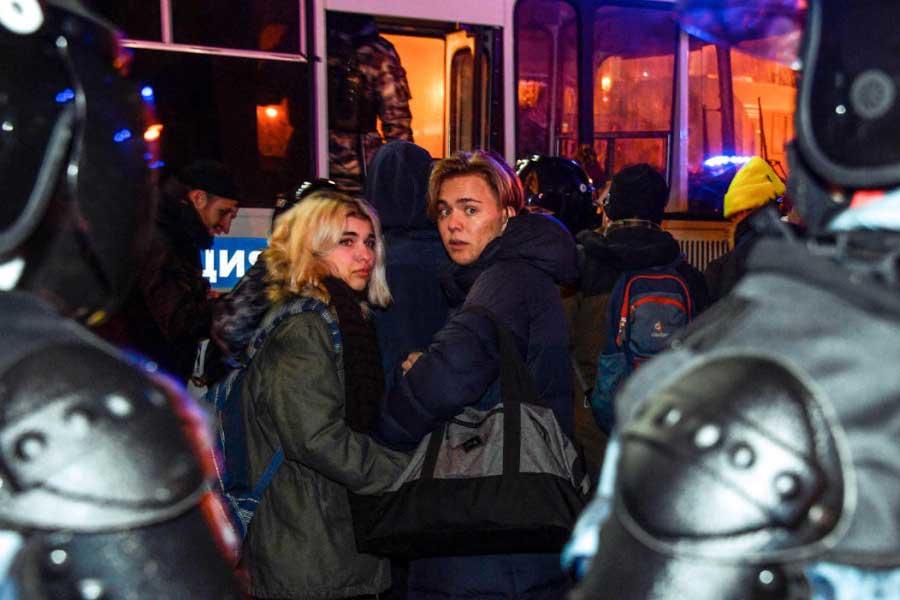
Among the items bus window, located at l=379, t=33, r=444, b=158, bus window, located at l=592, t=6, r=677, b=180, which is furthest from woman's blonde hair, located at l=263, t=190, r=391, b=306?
bus window, located at l=592, t=6, r=677, b=180

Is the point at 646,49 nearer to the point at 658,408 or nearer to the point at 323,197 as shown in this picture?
the point at 323,197

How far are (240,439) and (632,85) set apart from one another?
4914 millimetres

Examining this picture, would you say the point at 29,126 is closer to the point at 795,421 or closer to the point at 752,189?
the point at 795,421

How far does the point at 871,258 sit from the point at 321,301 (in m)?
2.48

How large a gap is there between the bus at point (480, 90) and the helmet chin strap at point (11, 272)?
166 inches

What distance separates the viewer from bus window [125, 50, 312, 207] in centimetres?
606

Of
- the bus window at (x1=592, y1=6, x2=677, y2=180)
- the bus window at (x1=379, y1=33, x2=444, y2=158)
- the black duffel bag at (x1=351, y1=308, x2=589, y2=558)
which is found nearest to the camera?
the black duffel bag at (x1=351, y1=308, x2=589, y2=558)

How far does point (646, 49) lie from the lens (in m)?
7.69

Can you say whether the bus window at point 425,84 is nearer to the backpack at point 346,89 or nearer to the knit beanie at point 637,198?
the backpack at point 346,89

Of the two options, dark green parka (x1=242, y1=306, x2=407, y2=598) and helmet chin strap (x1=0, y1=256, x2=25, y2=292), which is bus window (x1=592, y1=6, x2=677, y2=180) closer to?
dark green parka (x1=242, y1=306, x2=407, y2=598)

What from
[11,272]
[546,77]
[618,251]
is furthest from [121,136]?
[546,77]

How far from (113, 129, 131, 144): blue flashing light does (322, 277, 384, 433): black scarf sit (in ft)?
6.66

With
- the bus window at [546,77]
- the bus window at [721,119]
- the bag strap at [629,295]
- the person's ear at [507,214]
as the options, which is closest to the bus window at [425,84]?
the bus window at [546,77]

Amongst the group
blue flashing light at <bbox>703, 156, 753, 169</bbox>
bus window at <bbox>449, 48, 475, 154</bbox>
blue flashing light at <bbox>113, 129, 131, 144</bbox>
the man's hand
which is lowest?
the man's hand
